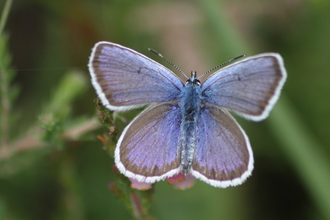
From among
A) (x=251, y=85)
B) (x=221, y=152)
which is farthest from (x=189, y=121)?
(x=251, y=85)

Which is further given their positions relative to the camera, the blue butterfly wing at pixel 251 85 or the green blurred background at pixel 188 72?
the green blurred background at pixel 188 72

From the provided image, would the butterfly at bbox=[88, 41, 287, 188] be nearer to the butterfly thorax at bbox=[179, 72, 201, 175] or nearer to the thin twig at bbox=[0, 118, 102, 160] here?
the butterfly thorax at bbox=[179, 72, 201, 175]

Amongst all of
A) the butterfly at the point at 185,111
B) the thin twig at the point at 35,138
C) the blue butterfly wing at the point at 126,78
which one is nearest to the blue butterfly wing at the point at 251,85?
the butterfly at the point at 185,111

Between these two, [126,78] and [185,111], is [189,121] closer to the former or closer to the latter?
[185,111]

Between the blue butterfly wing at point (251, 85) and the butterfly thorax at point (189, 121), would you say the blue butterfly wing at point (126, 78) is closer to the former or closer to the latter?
the butterfly thorax at point (189, 121)

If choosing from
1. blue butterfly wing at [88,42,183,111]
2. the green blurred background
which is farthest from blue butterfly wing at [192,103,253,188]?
the green blurred background

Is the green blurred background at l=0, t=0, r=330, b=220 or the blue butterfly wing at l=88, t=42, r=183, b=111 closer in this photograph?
the blue butterfly wing at l=88, t=42, r=183, b=111
